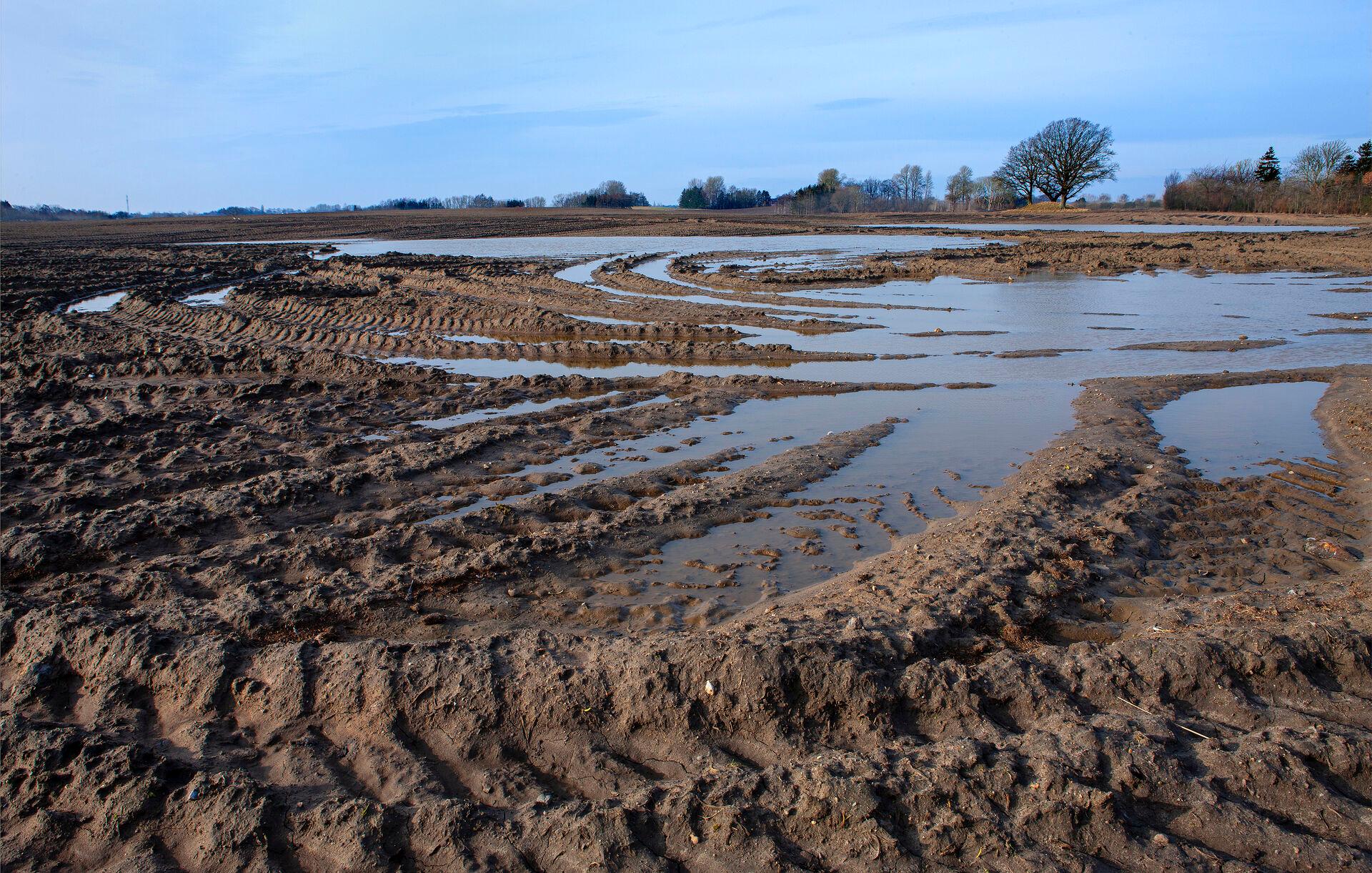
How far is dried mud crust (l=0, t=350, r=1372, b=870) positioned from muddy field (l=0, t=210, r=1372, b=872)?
0.02 m

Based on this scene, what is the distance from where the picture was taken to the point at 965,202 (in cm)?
9644

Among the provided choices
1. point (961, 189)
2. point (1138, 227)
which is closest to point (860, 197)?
point (961, 189)

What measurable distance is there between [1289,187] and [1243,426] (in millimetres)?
53616

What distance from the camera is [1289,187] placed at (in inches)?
1950

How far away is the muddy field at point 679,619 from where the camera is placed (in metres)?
3.09

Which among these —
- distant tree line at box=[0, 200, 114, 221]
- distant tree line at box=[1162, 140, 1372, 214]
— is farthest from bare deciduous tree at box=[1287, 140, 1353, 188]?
distant tree line at box=[0, 200, 114, 221]

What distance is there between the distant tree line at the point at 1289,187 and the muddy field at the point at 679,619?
43.9m

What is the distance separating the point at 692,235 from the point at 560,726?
45.4m

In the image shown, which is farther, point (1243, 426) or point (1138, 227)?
point (1138, 227)

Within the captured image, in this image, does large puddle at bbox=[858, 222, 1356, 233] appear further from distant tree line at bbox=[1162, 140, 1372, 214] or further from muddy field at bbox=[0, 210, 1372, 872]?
muddy field at bbox=[0, 210, 1372, 872]

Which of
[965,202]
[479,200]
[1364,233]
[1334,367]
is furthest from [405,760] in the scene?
[479,200]

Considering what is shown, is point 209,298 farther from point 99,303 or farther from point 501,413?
point 501,413

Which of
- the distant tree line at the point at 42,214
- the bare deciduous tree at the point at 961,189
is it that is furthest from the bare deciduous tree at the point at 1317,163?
the distant tree line at the point at 42,214

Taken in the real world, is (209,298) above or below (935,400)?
above
